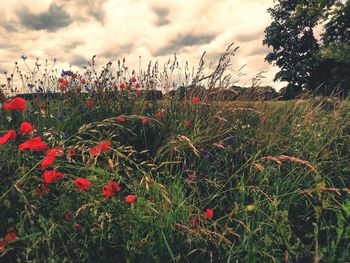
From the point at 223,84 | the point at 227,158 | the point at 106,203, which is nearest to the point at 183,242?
the point at 106,203

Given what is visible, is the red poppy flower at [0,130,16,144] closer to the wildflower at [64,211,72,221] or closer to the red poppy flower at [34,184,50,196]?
the red poppy flower at [34,184,50,196]

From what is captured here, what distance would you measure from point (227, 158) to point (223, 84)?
1.04 m

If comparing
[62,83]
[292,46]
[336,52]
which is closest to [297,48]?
[292,46]

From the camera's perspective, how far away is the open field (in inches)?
71.7

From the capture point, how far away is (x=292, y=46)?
30141 millimetres

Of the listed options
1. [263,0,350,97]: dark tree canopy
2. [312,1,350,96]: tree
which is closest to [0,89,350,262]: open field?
[312,1,350,96]: tree

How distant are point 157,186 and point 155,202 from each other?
508 millimetres

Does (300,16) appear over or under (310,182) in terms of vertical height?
over

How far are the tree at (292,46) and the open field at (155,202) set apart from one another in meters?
27.0

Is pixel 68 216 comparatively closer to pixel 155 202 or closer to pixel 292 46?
pixel 155 202

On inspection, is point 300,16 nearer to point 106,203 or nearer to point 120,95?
point 120,95

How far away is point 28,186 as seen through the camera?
6.89 feet

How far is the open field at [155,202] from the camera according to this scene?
182 centimetres

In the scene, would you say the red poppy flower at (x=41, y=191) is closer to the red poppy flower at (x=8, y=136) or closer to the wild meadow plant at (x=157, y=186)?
the wild meadow plant at (x=157, y=186)
